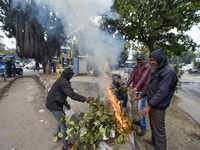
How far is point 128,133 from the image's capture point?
2.14 m

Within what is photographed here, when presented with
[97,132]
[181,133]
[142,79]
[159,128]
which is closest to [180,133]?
[181,133]

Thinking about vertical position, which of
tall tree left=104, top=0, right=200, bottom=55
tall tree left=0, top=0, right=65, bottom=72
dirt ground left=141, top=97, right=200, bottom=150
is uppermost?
tall tree left=0, top=0, right=65, bottom=72

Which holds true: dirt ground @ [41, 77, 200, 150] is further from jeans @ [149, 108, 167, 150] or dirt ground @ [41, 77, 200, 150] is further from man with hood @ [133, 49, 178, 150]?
man with hood @ [133, 49, 178, 150]

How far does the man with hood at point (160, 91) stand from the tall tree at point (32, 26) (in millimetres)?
9115

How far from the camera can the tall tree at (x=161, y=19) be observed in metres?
4.21

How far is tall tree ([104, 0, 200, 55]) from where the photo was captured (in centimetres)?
421

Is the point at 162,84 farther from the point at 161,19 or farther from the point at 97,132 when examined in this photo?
the point at 161,19

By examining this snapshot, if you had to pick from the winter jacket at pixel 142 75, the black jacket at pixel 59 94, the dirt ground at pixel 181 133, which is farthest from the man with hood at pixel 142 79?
the black jacket at pixel 59 94

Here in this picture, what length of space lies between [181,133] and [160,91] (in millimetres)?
2188

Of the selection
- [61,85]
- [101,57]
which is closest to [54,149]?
[61,85]

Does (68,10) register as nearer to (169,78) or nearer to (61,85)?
(61,85)

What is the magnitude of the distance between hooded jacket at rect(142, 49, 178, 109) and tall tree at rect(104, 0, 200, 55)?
2978 mm

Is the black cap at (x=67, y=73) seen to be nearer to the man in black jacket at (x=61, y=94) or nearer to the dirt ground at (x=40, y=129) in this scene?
the man in black jacket at (x=61, y=94)

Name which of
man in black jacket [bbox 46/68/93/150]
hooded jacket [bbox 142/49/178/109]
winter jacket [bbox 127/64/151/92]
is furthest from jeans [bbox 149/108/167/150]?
man in black jacket [bbox 46/68/93/150]
